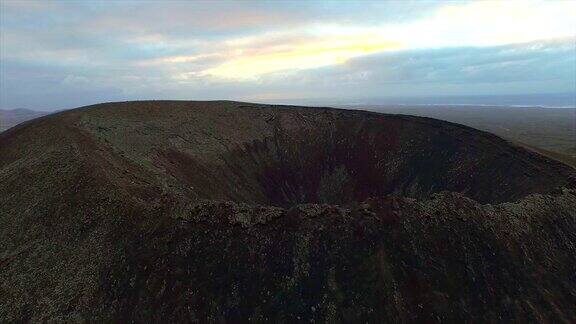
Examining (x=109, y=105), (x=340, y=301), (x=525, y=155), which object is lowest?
(x=340, y=301)

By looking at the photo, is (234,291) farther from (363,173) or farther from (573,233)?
(363,173)

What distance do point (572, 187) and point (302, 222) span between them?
27205 millimetres

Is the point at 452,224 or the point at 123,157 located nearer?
the point at 452,224

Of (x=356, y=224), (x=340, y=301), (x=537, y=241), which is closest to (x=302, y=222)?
(x=356, y=224)

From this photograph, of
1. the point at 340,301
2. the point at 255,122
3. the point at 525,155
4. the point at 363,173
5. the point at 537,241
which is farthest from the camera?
the point at 255,122

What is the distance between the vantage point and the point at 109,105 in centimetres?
6488

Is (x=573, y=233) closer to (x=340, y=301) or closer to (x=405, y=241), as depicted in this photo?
(x=405, y=241)

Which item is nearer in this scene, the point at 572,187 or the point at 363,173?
the point at 572,187

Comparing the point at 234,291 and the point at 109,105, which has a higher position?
the point at 109,105

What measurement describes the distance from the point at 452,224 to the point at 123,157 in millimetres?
34376

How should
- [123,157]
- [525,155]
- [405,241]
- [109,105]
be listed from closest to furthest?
[405,241] → [123,157] → [525,155] → [109,105]

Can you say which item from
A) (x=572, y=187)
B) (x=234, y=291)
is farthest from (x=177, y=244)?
(x=572, y=187)

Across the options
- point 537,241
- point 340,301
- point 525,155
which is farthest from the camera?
point 525,155

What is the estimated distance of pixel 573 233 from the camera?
3694cm
